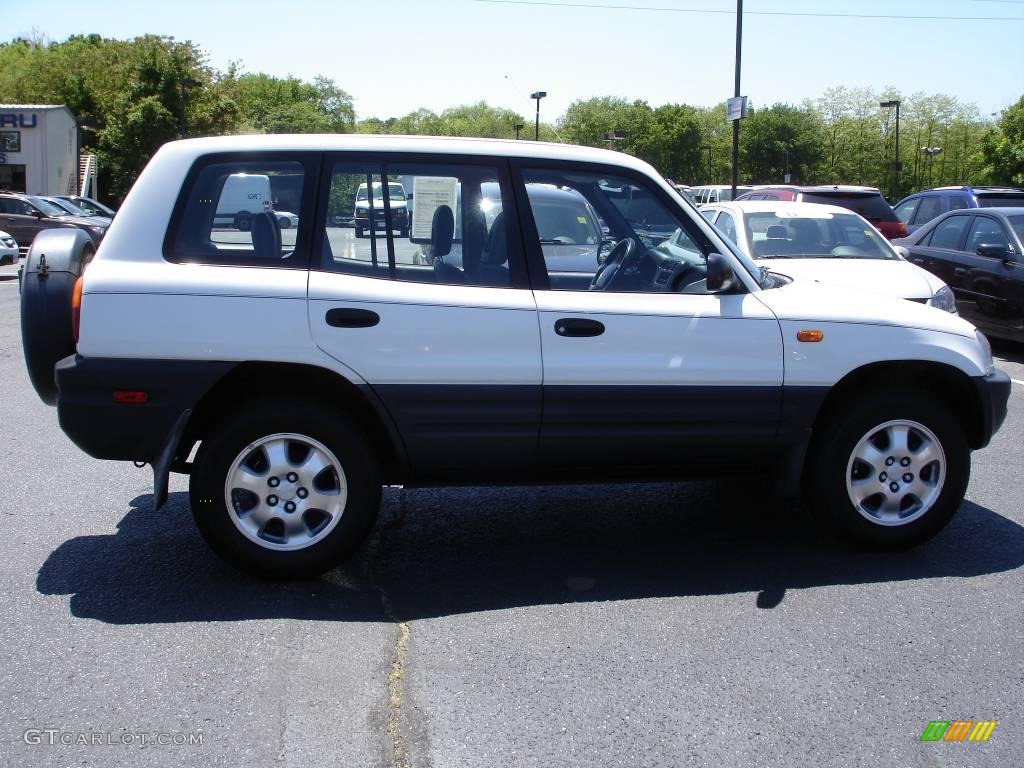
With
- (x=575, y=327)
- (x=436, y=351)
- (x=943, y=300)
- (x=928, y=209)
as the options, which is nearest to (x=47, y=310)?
(x=436, y=351)

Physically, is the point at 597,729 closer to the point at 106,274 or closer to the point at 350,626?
the point at 350,626

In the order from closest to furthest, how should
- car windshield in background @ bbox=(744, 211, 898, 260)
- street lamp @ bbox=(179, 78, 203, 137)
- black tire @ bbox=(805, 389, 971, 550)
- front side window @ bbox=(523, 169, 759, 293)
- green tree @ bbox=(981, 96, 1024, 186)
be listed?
1. front side window @ bbox=(523, 169, 759, 293)
2. black tire @ bbox=(805, 389, 971, 550)
3. car windshield in background @ bbox=(744, 211, 898, 260)
4. street lamp @ bbox=(179, 78, 203, 137)
5. green tree @ bbox=(981, 96, 1024, 186)

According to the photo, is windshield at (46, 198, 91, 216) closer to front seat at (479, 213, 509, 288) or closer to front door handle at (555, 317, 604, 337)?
front seat at (479, 213, 509, 288)

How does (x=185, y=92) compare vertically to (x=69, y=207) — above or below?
above

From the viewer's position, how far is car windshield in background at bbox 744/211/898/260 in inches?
366

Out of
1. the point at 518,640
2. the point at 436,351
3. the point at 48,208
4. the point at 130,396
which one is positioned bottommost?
the point at 518,640

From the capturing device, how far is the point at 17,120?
138ft

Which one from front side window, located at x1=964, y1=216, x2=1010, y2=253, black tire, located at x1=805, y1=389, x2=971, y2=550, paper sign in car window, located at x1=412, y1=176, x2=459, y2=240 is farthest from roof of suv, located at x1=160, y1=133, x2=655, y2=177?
front side window, located at x1=964, y1=216, x2=1010, y2=253

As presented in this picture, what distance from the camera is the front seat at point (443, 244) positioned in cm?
435

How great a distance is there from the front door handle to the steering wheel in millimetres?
229

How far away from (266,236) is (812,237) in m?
6.56

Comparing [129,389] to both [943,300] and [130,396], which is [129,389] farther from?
[943,300]

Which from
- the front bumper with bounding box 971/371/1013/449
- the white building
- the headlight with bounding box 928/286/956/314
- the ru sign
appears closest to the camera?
the front bumper with bounding box 971/371/1013/449

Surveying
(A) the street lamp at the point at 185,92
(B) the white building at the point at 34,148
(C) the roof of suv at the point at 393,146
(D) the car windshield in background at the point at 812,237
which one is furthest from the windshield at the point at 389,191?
(B) the white building at the point at 34,148
